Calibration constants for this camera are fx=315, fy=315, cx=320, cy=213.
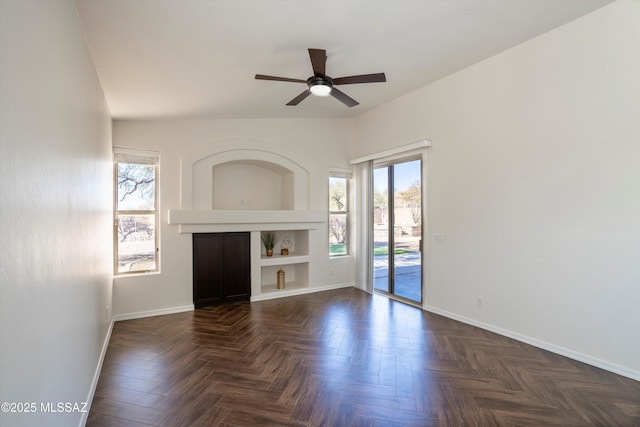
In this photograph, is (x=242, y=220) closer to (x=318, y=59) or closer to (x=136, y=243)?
(x=136, y=243)

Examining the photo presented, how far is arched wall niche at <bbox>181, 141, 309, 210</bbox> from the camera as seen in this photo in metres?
5.07

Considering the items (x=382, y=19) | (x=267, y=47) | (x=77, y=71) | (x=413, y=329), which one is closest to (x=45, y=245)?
(x=77, y=71)

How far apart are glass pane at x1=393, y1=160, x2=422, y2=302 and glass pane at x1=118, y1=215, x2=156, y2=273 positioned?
398 centimetres

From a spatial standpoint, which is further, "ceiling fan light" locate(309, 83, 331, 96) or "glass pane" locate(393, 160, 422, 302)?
"glass pane" locate(393, 160, 422, 302)

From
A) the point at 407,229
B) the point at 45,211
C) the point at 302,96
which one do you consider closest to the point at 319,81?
the point at 302,96

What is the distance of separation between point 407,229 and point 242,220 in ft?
9.14

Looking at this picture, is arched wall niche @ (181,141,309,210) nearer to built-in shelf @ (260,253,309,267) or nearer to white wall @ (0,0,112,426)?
built-in shelf @ (260,253,309,267)

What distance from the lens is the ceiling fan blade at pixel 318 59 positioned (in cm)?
Answer: 274

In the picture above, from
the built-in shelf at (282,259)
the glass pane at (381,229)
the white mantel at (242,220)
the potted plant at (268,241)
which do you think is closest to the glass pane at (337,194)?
the white mantel at (242,220)

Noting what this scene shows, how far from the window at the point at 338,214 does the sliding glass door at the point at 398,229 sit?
69 centimetres

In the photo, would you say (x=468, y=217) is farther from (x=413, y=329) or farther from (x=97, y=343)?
(x=97, y=343)

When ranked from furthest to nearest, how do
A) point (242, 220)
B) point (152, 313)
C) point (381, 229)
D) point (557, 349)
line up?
point (381, 229), point (242, 220), point (152, 313), point (557, 349)

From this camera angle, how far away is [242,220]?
17.3ft

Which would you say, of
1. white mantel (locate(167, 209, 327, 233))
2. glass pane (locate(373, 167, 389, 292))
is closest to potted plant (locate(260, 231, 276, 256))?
white mantel (locate(167, 209, 327, 233))
